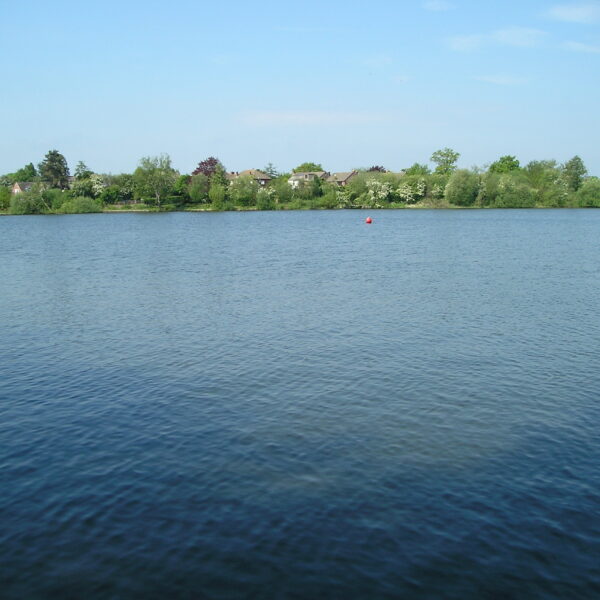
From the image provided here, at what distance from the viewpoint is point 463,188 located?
17788 centimetres

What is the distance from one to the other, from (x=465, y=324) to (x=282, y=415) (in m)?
17.8

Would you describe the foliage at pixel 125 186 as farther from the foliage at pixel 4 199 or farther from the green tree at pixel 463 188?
the green tree at pixel 463 188

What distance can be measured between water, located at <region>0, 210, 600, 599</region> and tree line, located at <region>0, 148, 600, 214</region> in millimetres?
141168

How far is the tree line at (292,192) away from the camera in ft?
585

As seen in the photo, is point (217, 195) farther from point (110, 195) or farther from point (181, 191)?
point (110, 195)

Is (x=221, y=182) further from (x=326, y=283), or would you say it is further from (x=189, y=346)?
(x=189, y=346)

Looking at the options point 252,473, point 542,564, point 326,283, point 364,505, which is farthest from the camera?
point 326,283

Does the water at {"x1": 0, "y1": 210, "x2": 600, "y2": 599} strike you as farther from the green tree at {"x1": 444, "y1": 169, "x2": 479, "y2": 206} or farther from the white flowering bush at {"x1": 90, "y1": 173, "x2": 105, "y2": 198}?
the white flowering bush at {"x1": 90, "y1": 173, "x2": 105, "y2": 198}

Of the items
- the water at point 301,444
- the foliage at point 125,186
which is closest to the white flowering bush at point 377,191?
the foliage at point 125,186

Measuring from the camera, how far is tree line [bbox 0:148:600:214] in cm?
17825

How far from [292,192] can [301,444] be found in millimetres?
179180

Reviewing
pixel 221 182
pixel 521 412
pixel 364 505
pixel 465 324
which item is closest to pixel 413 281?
pixel 465 324

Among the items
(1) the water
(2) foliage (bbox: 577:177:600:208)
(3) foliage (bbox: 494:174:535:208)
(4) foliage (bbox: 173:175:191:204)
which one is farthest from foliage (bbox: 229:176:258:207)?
(1) the water

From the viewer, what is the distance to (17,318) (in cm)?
3897
